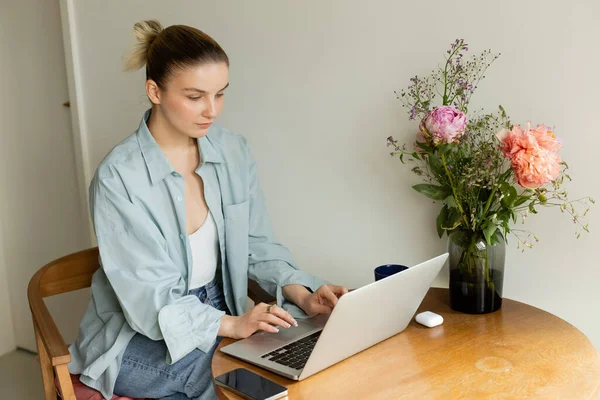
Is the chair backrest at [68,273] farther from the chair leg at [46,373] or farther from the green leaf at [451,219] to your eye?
the green leaf at [451,219]

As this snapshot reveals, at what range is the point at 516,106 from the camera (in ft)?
5.43

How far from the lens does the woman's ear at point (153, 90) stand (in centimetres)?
171

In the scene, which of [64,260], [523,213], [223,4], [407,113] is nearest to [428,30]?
[407,113]

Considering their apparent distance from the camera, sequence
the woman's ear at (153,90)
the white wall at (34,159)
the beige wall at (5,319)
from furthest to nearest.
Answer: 1. the beige wall at (5,319)
2. the white wall at (34,159)
3. the woman's ear at (153,90)

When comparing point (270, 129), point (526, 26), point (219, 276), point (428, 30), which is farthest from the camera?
point (270, 129)

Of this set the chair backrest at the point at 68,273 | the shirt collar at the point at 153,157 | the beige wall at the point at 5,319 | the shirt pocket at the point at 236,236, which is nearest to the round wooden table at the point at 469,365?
the shirt pocket at the point at 236,236

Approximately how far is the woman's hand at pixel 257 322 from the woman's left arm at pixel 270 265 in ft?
0.57

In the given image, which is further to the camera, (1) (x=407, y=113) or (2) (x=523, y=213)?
(1) (x=407, y=113)

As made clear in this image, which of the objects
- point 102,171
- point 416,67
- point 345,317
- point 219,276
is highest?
point 416,67

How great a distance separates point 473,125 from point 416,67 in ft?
0.74

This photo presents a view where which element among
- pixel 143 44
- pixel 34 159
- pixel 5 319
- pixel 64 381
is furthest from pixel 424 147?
pixel 5 319

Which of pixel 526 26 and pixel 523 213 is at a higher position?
pixel 526 26

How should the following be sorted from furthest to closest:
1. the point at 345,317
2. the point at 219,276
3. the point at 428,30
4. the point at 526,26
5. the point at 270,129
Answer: the point at 270,129
the point at 219,276
the point at 428,30
the point at 526,26
the point at 345,317

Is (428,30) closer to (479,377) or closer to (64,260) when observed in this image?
(479,377)
